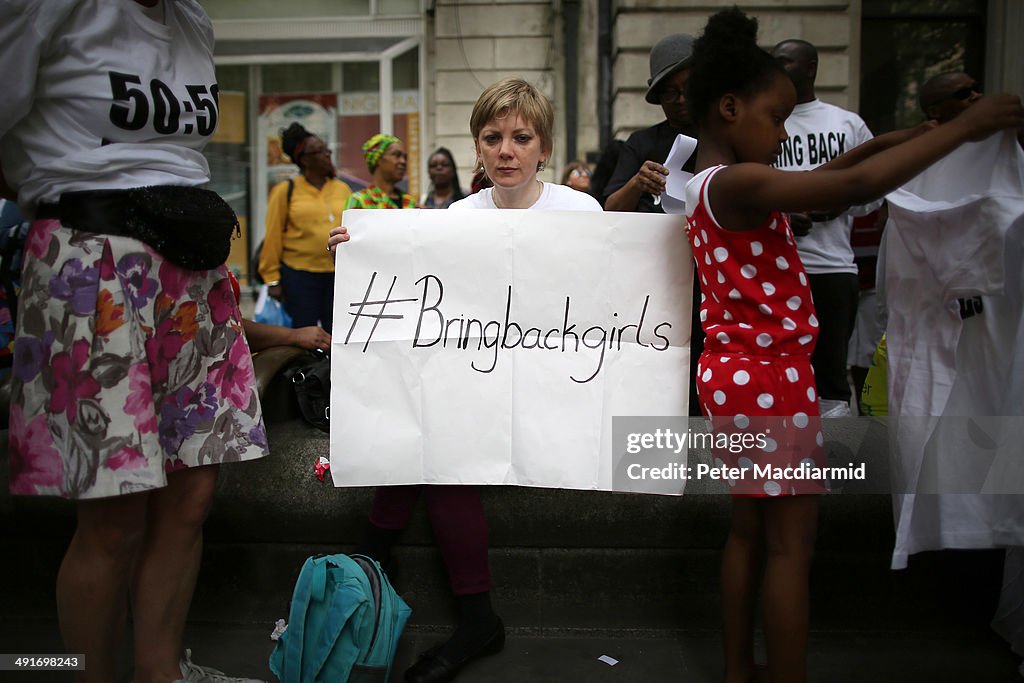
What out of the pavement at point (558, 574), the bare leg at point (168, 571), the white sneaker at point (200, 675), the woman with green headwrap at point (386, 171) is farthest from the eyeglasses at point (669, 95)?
the woman with green headwrap at point (386, 171)

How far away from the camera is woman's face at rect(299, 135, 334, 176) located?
5.97m

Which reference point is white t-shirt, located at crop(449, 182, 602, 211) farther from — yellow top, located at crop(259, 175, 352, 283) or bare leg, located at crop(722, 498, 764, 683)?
yellow top, located at crop(259, 175, 352, 283)

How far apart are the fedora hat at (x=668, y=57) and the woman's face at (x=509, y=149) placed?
0.87 m

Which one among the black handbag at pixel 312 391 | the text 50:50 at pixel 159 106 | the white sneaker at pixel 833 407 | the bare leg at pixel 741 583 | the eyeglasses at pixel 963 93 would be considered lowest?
the bare leg at pixel 741 583

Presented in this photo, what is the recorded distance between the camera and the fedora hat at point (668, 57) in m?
3.21

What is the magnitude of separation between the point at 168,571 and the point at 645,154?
92.1 inches

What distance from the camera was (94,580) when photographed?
1.93 meters

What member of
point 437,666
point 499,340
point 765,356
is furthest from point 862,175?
point 437,666

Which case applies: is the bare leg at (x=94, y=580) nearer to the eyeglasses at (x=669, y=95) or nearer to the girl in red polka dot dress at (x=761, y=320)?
the girl in red polka dot dress at (x=761, y=320)

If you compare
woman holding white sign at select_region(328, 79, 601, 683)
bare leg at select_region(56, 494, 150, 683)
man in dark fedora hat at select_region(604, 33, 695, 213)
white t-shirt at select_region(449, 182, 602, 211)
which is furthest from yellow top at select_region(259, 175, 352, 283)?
bare leg at select_region(56, 494, 150, 683)

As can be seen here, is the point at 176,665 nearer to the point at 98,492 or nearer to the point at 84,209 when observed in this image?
the point at 98,492

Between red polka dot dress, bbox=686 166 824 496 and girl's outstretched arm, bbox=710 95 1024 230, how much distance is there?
0.11 meters

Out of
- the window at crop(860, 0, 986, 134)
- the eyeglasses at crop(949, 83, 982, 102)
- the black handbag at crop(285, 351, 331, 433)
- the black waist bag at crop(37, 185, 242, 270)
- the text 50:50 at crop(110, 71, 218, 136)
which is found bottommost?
the black handbag at crop(285, 351, 331, 433)

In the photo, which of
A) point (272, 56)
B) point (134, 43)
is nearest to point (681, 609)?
point (134, 43)
